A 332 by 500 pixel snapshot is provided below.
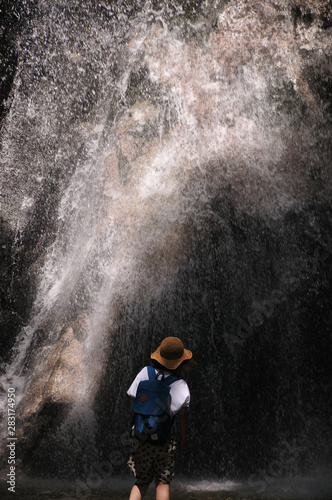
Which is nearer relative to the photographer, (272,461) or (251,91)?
(272,461)

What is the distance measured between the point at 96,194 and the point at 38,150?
1011 millimetres

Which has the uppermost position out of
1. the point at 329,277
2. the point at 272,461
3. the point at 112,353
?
the point at 329,277

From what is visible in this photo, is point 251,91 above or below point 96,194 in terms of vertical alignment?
above

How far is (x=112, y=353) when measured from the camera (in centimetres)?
441

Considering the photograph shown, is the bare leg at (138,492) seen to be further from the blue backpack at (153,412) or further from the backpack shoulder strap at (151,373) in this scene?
the backpack shoulder strap at (151,373)

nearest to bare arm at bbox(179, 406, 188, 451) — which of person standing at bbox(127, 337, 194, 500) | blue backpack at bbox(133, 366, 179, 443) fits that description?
person standing at bbox(127, 337, 194, 500)

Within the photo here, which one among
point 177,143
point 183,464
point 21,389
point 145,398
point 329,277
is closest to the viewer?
point 145,398

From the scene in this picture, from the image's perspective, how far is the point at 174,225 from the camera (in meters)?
4.95

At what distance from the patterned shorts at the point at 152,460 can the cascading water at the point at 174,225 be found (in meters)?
1.61

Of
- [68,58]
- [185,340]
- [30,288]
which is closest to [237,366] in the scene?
[185,340]

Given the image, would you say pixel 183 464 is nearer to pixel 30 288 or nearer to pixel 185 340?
pixel 185 340

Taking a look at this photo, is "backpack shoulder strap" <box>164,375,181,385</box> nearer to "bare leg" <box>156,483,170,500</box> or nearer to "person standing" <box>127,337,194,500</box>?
"person standing" <box>127,337,194,500</box>

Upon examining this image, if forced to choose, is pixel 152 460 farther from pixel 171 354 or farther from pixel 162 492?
pixel 171 354

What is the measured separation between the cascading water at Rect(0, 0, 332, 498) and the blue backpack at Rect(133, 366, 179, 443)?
1.83 m
